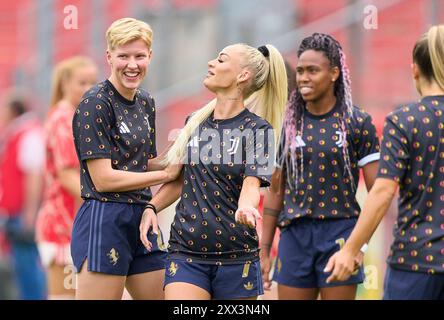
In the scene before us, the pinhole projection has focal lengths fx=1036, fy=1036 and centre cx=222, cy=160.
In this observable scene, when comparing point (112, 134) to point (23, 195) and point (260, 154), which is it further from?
point (23, 195)

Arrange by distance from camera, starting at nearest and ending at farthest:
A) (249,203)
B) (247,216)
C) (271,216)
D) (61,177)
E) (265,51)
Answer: (247,216) → (249,203) → (265,51) → (271,216) → (61,177)

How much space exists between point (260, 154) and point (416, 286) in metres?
A: 0.96

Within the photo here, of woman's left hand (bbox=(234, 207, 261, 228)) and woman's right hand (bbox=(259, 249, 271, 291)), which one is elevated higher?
woman's left hand (bbox=(234, 207, 261, 228))

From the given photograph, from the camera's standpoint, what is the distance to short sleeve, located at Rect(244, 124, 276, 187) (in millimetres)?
4902

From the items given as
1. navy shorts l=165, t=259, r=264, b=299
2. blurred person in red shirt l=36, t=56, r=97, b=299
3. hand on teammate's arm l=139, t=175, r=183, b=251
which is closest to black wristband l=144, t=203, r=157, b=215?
hand on teammate's arm l=139, t=175, r=183, b=251

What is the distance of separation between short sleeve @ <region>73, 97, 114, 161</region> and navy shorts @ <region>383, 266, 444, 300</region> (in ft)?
5.01

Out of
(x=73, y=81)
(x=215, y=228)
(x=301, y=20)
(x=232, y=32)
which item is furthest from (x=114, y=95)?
(x=301, y=20)

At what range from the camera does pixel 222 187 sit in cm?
497

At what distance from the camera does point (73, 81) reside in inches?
299

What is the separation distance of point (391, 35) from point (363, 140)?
7.18 m

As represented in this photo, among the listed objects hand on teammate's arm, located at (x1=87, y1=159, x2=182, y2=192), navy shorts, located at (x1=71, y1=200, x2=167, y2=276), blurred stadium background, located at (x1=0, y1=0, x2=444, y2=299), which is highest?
blurred stadium background, located at (x1=0, y1=0, x2=444, y2=299)

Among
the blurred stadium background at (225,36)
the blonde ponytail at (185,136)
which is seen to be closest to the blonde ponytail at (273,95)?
the blonde ponytail at (185,136)

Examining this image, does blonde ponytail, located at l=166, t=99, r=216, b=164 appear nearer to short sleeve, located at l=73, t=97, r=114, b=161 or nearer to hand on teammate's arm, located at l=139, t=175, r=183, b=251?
hand on teammate's arm, located at l=139, t=175, r=183, b=251

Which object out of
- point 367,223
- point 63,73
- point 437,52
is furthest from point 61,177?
point 437,52
